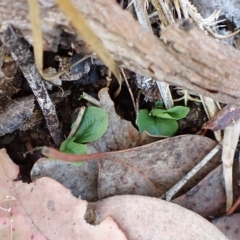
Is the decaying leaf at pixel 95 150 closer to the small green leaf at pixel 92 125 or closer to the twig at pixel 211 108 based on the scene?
the small green leaf at pixel 92 125

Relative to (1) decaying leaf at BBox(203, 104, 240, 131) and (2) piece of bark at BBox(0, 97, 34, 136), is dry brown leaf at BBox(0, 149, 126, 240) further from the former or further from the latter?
(1) decaying leaf at BBox(203, 104, 240, 131)

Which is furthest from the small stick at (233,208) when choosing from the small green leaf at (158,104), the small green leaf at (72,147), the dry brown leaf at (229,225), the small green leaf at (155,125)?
the small green leaf at (72,147)

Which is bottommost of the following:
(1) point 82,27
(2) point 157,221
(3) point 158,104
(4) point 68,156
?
(2) point 157,221

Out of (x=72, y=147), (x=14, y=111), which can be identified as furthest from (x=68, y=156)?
(x=14, y=111)

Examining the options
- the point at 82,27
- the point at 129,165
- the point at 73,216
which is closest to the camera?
the point at 82,27

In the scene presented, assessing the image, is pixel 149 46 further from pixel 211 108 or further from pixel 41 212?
pixel 41 212

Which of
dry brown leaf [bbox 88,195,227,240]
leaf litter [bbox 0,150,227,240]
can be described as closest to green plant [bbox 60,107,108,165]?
leaf litter [bbox 0,150,227,240]

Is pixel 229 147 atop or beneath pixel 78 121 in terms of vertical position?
beneath

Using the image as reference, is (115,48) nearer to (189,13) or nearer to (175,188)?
(189,13)
